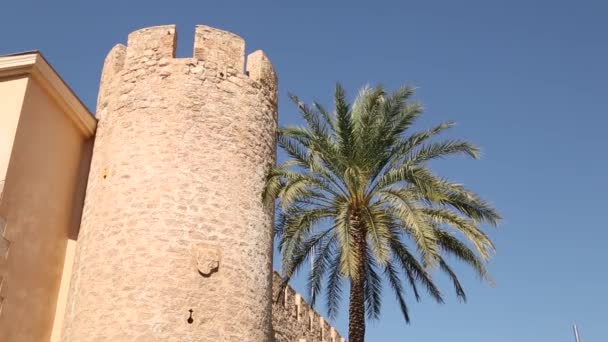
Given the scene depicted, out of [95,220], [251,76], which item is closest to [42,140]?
[95,220]

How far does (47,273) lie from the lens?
10359 millimetres

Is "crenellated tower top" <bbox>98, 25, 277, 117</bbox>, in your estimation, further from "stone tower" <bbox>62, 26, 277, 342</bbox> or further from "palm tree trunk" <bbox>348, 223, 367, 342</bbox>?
"palm tree trunk" <bbox>348, 223, 367, 342</bbox>

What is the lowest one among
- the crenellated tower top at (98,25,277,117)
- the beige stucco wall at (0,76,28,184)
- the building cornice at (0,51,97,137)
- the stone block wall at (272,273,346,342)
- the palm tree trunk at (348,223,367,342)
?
the palm tree trunk at (348,223,367,342)

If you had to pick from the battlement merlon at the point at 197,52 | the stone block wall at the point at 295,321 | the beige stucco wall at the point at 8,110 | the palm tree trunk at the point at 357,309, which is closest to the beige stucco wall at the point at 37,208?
the beige stucco wall at the point at 8,110

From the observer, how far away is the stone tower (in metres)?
9.56

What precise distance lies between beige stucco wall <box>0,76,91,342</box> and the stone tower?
1.24 feet

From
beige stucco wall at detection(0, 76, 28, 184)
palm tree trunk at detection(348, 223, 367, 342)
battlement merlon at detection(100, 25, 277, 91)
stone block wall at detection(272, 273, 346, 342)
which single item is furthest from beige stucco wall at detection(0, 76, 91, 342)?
stone block wall at detection(272, 273, 346, 342)

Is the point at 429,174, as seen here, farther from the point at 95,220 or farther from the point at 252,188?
the point at 95,220

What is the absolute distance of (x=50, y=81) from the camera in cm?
1060

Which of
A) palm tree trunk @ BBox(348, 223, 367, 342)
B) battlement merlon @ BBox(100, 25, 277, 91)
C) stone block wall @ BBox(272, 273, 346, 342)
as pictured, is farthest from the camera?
stone block wall @ BBox(272, 273, 346, 342)

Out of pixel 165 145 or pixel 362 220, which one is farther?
pixel 362 220

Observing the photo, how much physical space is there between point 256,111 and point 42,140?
3151 mm

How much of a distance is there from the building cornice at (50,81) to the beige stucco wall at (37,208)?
0.08m

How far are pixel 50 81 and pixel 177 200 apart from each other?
258 cm
